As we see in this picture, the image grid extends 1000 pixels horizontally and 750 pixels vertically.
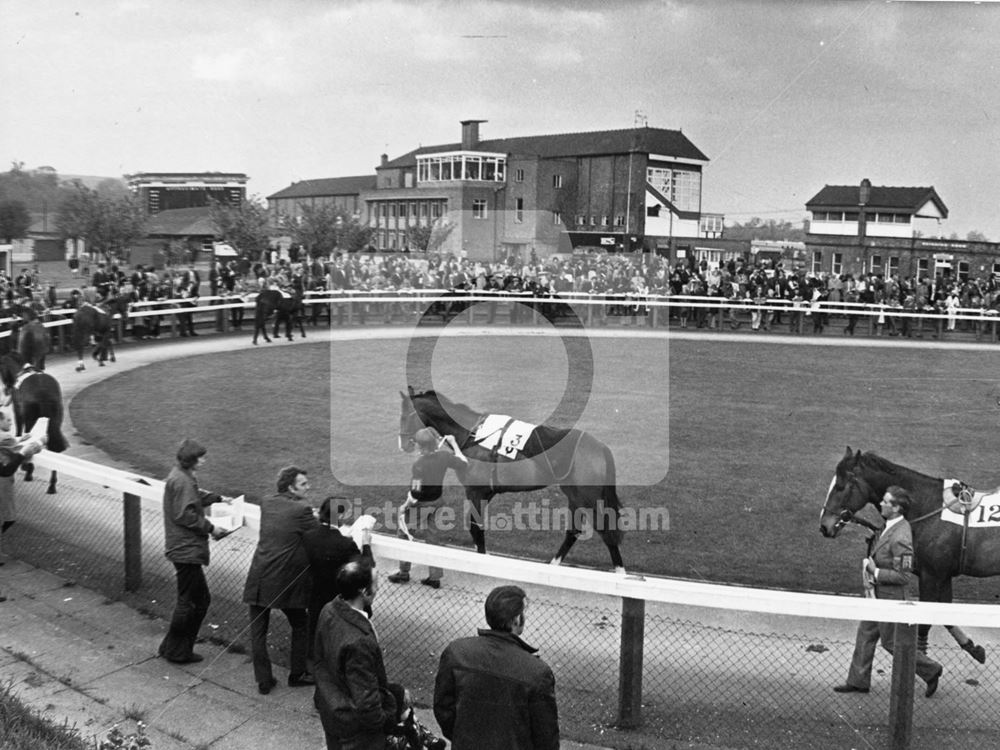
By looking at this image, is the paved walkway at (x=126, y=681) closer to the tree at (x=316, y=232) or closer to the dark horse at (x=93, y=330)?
the dark horse at (x=93, y=330)

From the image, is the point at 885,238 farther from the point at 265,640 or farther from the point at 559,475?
the point at 265,640

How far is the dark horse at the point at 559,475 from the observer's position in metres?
7.66

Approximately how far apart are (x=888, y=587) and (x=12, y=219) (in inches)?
1615

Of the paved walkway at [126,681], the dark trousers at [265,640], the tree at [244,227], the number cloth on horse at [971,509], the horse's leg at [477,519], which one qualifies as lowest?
the paved walkway at [126,681]

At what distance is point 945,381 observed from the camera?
19.3 m

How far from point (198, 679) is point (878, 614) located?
417cm

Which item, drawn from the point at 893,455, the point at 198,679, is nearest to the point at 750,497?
the point at 893,455

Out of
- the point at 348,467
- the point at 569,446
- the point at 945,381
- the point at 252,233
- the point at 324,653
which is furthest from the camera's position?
the point at 252,233

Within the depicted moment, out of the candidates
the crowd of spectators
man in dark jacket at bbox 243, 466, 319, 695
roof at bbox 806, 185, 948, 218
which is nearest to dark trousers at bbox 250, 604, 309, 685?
man in dark jacket at bbox 243, 466, 319, 695

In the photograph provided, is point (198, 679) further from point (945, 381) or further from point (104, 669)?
point (945, 381)

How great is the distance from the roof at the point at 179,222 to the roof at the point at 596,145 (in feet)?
33.6

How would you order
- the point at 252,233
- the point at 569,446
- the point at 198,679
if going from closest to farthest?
1. the point at 198,679
2. the point at 569,446
3. the point at 252,233

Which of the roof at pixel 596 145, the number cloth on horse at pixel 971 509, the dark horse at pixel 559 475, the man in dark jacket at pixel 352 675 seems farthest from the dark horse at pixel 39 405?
the roof at pixel 596 145

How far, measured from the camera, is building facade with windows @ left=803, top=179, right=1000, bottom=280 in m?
44.3
